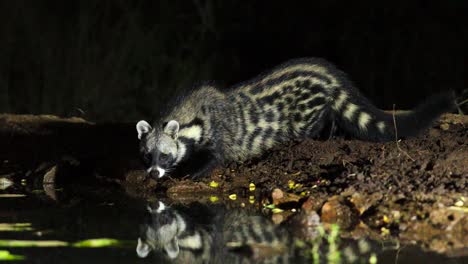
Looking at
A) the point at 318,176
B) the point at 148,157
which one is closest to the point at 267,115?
the point at 148,157

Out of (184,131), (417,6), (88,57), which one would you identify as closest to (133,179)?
(184,131)

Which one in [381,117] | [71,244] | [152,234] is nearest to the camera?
[71,244]

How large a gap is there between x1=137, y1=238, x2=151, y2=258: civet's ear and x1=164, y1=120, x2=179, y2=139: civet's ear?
306 centimetres

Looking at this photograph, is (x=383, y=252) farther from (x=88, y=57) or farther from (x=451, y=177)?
(x=88, y=57)

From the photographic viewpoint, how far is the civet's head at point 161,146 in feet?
31.9

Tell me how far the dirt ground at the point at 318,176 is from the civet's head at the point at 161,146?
0.62ft

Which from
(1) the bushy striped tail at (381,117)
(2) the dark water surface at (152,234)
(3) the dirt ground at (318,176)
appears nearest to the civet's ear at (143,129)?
(3) the dirt ground at (318,176)

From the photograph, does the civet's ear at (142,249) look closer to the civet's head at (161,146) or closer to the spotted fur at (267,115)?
the civet's head at (161,146)

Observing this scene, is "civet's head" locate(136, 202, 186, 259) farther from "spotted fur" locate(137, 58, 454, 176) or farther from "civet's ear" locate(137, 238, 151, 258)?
"spotted fur" locate(137, 58, 454, 176)

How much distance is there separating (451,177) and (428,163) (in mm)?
473

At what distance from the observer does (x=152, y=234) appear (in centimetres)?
712

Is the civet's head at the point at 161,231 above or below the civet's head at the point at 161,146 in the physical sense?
below

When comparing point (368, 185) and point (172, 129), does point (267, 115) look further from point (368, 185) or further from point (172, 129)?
point (368, 185)

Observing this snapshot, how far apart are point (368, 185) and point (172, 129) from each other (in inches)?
107
